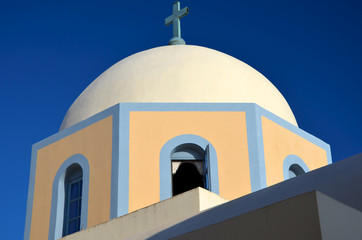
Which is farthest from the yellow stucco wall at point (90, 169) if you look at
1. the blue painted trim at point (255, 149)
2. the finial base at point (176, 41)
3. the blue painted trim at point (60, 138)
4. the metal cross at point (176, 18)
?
the metal cross at point (176, 18)

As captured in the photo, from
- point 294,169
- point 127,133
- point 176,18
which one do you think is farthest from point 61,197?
point 176,18

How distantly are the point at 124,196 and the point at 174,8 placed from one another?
4553 mm

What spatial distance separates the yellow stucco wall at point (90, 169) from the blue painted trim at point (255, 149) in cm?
199

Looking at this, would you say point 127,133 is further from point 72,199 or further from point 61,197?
point 61,197

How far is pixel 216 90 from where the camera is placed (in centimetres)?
928

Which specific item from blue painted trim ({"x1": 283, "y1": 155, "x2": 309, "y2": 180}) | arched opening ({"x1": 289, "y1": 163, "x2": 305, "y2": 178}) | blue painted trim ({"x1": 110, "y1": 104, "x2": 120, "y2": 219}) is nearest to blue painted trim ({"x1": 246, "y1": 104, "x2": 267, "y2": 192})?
blue painted trim ({"x1": 283, "y1": 155, "x2": 309, "y2": 180})

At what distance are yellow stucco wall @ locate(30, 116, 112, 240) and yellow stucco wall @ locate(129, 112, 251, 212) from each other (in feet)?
1.30

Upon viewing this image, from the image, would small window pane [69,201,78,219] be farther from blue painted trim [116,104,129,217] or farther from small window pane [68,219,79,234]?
blue painted trim [116,104,129,217]

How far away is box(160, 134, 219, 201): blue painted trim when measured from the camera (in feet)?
27.3

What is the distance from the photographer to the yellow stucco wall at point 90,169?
27.9 feet

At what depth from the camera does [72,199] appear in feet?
30.1

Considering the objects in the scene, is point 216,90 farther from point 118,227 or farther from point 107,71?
point 118,227

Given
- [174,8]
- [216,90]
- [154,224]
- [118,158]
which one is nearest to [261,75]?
[216,90]

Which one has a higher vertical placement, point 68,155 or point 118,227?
point 68,155
